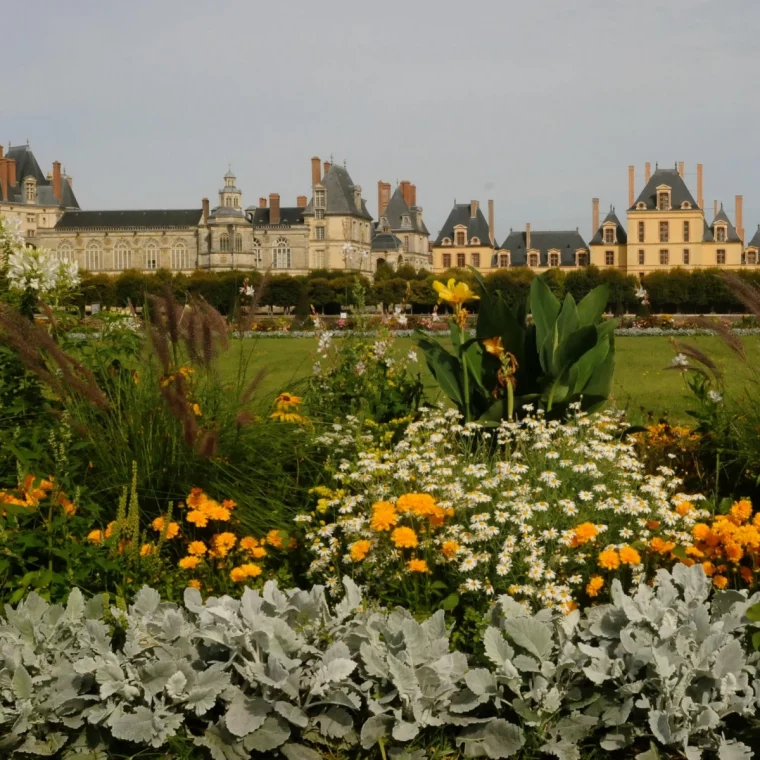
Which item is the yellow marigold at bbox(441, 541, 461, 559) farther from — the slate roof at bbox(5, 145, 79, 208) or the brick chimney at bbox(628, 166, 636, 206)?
the slate roof at bbox(5, 145, 79, 208)

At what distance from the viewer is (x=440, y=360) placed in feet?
13.1

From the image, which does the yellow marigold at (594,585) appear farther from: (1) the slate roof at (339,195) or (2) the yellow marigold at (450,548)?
(1) the slate roof at (339,195)

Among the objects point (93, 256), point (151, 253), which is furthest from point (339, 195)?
point (93, 256)

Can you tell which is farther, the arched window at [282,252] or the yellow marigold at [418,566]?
the arched window at [282,252]

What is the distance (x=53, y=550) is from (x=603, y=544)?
131 cm

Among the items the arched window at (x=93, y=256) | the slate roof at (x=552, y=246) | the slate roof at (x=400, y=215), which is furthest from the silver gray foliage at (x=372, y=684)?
the arched window at (x=93, y=256)

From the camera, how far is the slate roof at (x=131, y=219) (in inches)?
3051

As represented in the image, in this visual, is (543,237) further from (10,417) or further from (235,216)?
(10,417)

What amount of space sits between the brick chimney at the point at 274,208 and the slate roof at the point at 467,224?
1706cm

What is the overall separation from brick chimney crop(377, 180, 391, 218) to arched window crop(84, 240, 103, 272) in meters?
21.4

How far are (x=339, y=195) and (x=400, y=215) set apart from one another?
499cm

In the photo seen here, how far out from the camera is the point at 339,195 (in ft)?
245

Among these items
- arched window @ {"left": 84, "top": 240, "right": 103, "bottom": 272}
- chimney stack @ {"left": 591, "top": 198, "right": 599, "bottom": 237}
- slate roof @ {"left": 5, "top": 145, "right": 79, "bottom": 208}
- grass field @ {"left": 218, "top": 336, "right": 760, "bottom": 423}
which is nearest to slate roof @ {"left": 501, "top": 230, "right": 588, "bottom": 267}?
chimney stack @ {"left": 591, "top": 198, "right": 599, "bottom": 237}

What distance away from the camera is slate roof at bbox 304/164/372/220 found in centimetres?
7425
